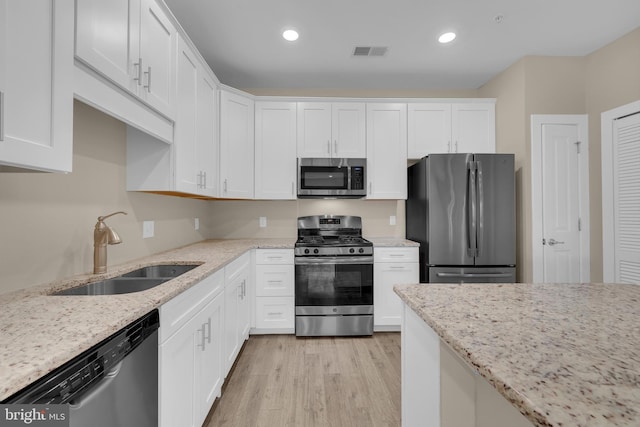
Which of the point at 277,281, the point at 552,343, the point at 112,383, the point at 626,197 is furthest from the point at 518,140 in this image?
the point at 112,383

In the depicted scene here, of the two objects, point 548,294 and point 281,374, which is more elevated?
point 548,294

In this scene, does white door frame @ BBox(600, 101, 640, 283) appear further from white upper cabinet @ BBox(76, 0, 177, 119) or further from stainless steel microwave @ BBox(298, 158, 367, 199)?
white upper cabinet @ BBox(76, 0, 177, 119)

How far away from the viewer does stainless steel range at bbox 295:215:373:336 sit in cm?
297

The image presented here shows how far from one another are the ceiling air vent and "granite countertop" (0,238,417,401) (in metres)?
2.48

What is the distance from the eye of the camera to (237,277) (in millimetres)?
2438

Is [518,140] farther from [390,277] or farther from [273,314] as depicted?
[273,314]

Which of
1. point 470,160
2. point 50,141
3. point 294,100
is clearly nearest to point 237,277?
point 50,141

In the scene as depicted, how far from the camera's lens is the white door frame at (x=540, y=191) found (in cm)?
291

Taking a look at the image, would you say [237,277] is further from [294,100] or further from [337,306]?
[294,100]

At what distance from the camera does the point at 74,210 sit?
155cm

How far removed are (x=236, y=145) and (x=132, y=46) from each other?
1.68 m

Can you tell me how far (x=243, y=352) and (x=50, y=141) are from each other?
229cm

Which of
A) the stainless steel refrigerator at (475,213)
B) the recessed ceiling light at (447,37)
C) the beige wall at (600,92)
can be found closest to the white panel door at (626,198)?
the beige wall at (600,92)

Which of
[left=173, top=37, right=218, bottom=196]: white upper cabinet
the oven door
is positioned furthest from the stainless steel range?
[left=173, top=37, right=218, bottom=196]: white upper cabinet
